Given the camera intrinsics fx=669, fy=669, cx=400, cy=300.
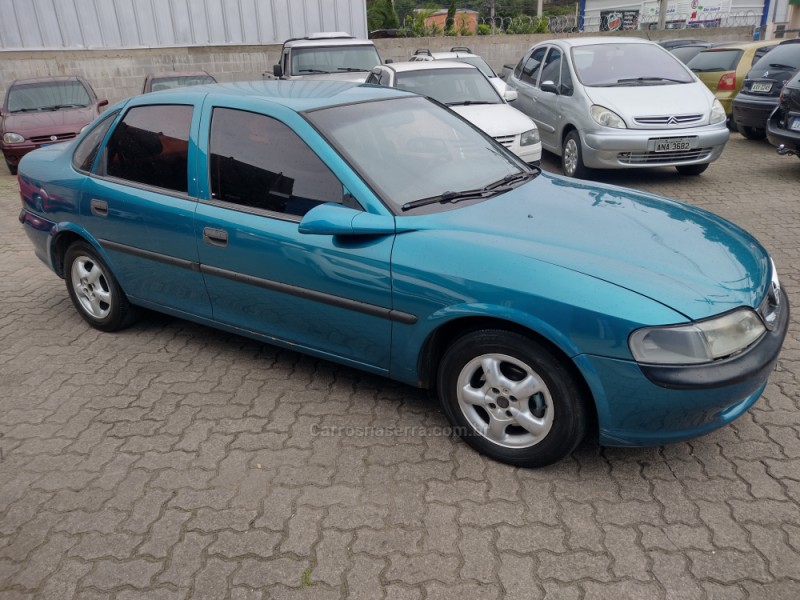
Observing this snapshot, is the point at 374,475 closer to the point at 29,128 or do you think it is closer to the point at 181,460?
the point at 181,460

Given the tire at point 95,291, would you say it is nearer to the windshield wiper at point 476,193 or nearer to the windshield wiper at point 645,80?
the windshield wiper at point 476,193

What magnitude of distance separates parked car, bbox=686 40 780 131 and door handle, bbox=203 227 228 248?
1043 cm

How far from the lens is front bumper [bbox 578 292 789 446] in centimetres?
249

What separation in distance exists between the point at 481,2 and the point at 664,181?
147 feet

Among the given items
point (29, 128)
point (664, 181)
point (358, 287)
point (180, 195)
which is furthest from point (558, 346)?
point (29, 128)

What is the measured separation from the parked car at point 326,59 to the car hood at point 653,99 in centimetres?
476

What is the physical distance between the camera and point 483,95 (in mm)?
8445

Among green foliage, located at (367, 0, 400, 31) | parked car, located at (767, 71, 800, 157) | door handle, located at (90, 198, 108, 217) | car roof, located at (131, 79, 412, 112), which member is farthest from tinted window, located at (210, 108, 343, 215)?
green foliage, located at (367, 0, 400, 31)

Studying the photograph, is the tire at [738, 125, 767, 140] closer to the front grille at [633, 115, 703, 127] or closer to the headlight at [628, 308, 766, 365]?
the front grille at [633, 115, 703, 127]

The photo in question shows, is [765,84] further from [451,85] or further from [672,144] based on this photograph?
[451,85]

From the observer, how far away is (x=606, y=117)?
7.66 meters

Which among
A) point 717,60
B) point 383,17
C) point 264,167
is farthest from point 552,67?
point 383,17

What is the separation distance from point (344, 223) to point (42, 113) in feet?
31.9

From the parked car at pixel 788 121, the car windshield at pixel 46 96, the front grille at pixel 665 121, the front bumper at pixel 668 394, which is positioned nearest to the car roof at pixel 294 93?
the front bumper at pixel 668 394
